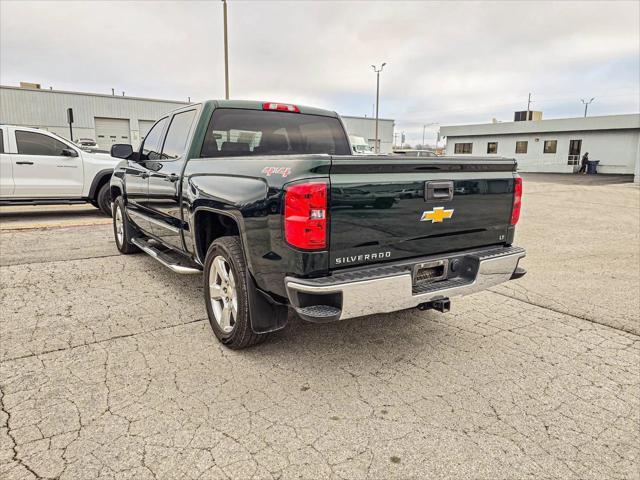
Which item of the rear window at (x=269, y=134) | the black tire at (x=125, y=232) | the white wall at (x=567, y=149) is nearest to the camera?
the rear window at (x=269, y=134)

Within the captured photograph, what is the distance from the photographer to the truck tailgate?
8.87ft

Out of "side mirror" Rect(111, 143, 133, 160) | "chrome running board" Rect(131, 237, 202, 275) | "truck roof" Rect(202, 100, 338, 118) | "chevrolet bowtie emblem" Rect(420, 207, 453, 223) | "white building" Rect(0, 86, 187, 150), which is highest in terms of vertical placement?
"white building" Rect(0, 86, 187, 150)

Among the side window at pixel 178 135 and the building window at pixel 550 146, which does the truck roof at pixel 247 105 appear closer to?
the side window at pixel 178 135

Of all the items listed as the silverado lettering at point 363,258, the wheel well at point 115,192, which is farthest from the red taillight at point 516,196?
the wheel well at point 115,192

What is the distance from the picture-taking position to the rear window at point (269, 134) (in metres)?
4.16

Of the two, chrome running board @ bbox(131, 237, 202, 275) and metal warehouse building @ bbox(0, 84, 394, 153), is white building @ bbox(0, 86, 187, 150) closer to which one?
metal warehouse building @ bbox(0, 84, 394, 153)

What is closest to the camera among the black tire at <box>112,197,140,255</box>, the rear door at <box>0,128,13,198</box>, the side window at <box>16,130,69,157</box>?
the black tire at <box>112,197,140,255</box>

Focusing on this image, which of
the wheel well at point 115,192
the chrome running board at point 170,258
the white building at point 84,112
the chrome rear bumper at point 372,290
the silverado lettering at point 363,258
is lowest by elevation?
the chrome running board at point 170,258

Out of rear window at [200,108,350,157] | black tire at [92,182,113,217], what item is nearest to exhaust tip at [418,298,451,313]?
rear window at [200,108,350,157]

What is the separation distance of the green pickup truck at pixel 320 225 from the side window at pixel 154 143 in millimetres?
738

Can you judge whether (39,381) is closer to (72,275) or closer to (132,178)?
(72,275)

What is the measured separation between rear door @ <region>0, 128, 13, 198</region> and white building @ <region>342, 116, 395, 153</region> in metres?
47.7

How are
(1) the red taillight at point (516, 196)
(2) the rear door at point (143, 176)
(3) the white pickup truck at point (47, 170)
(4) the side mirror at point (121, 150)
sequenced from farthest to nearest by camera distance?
(3) the white pickup truck at point (47, 170) < (4) the side mirror at point (121, 150) < (2) the rear door at point (143, 176) < (1) the red taillight at point (516, 196)

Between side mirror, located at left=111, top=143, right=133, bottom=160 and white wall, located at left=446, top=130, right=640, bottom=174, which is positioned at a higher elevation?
white wall, located at left=446, top=130, right=640, bottom=174
